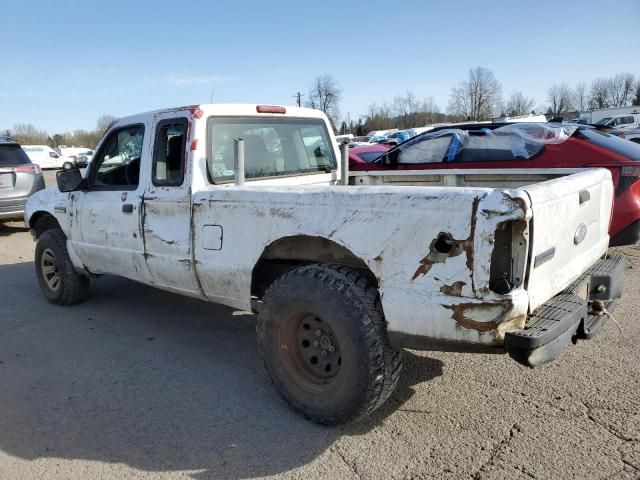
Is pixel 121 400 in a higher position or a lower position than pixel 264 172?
lower

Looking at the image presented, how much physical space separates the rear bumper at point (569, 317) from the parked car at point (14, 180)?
10.1 metres

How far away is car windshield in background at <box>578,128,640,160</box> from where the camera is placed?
18.7 feet

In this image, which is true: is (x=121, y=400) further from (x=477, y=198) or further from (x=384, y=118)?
(x=384, y=118)

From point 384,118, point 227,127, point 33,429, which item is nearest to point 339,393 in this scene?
point 33,429

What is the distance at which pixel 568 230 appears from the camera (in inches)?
116

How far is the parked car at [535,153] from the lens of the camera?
16.6 ft

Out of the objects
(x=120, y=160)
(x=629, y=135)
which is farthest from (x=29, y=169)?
(x=629, y=135)

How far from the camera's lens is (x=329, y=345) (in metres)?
3.12

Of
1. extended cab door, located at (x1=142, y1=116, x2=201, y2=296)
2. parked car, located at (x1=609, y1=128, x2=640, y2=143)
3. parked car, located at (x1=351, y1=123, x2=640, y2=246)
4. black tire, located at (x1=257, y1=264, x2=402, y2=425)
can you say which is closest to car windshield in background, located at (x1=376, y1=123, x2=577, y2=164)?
parked car, located at (x1=351, y1=123, x2=640, y2=246)

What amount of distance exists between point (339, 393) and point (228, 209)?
55.5 inches

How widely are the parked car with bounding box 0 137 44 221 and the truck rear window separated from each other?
765cm

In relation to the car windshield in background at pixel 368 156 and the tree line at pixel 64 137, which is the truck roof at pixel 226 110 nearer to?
the car windshield in background at pixel 368 156

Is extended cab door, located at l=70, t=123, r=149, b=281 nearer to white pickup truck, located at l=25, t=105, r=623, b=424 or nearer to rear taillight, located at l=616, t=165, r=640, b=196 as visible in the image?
white pickup truck, located at l=25, t=105, r=623, b=424

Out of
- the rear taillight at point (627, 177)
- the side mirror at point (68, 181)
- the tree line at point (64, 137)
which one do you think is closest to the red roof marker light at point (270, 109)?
the side mirror at point (68, 181)
